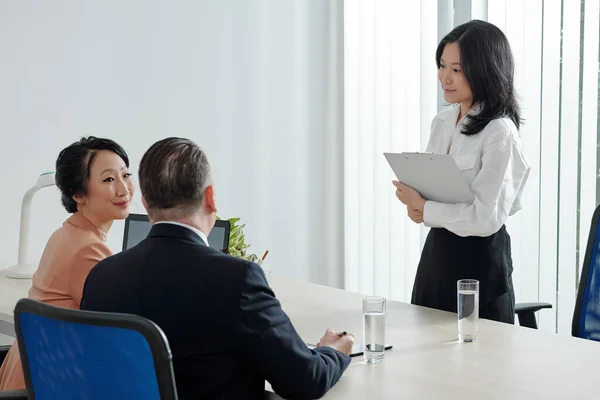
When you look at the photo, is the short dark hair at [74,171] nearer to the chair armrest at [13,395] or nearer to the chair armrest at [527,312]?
the chair armrest at [13,395]

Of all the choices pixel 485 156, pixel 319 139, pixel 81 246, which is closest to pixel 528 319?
pixel 485 156

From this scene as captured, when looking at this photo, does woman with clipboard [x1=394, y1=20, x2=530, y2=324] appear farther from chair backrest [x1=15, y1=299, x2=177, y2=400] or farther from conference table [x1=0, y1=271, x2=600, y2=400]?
chair backrest [x1=15, y1=299, x2=177, y2=400]

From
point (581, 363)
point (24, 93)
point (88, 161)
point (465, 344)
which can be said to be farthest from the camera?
point (24, 93)

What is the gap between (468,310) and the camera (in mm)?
2203

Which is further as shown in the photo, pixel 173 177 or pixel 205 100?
pixel 205 100

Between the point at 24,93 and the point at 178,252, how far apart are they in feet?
6.90

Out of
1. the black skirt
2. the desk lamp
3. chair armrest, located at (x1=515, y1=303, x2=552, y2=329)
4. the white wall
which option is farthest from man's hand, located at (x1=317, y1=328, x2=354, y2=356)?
the white wall

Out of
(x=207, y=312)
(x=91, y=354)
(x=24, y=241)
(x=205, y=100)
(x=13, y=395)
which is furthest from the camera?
(x=205, y=100)

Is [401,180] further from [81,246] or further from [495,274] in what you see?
[81,246]

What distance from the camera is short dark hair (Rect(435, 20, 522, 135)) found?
2699 mm

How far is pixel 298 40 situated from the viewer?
446cm

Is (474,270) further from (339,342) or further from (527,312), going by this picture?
(339,342)

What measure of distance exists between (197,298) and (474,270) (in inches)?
51.1

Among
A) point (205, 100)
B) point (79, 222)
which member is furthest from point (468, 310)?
point (205, 100)
